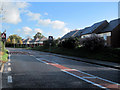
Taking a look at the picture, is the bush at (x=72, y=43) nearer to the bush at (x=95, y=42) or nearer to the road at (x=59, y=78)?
the bush at (x=95, y=42)

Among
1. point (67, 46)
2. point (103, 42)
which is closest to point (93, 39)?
point (103, 42)

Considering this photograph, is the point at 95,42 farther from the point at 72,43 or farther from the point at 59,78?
the point at 59,78

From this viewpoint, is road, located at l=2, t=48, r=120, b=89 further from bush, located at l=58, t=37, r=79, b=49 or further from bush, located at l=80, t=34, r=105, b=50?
bush, located at l=58, t=37, r=79, b=49

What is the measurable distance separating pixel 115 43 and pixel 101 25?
7742mm

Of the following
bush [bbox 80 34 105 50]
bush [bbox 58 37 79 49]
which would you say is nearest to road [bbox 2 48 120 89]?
bush [bbox 80 34 105 50]

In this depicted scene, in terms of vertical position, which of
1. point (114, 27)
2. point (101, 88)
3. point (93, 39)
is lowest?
point (101, 88)

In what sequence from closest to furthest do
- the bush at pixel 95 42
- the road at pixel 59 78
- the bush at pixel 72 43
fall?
the road at pixel 59 78 → the bush at pixel 95 42 → the bush at pixel 72 43

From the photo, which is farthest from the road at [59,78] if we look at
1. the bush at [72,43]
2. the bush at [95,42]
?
the bush at [72,43]

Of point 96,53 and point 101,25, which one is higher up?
point 101,25

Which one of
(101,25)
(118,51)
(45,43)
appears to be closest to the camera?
(118,51)

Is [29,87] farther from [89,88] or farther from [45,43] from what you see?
[45,43]

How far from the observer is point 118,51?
1545cm

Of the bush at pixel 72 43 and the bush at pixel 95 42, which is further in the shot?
the bush at pixel 72 43

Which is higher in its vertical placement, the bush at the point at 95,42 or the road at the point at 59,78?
the bush at the point at 95,42
